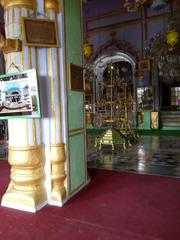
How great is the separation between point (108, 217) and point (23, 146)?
4.14 feet

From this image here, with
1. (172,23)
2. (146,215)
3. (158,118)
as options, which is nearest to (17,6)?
(146,215)

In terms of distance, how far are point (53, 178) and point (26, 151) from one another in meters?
0.48

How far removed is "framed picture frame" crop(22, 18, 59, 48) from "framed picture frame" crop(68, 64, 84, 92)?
1.33 ft

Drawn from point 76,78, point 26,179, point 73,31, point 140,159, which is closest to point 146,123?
point 140,159

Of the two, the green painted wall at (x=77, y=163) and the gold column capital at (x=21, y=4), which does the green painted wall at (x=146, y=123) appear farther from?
the gold column capital at (x=21, y=4)

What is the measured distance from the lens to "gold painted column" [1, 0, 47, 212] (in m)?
2.83

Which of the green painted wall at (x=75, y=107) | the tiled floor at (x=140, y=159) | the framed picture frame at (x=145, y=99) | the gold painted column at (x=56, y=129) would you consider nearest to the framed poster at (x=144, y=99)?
the framed picture frame at (x=145, y=99)

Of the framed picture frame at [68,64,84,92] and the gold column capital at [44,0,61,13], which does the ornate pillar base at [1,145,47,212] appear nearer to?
the framed picture frame at [68,64,84,92]

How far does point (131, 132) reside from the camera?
320 inches

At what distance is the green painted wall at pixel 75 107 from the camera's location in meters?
3.13

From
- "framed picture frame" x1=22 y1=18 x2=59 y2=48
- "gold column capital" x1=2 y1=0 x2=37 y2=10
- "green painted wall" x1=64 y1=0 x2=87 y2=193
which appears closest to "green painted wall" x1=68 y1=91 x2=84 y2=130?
"green painted wall" x1=64 y1=0 x2=87 y2=193

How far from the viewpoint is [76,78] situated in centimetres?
325

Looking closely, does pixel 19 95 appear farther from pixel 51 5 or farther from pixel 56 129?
pixel 51 5

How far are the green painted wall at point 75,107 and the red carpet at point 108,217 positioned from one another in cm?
28
